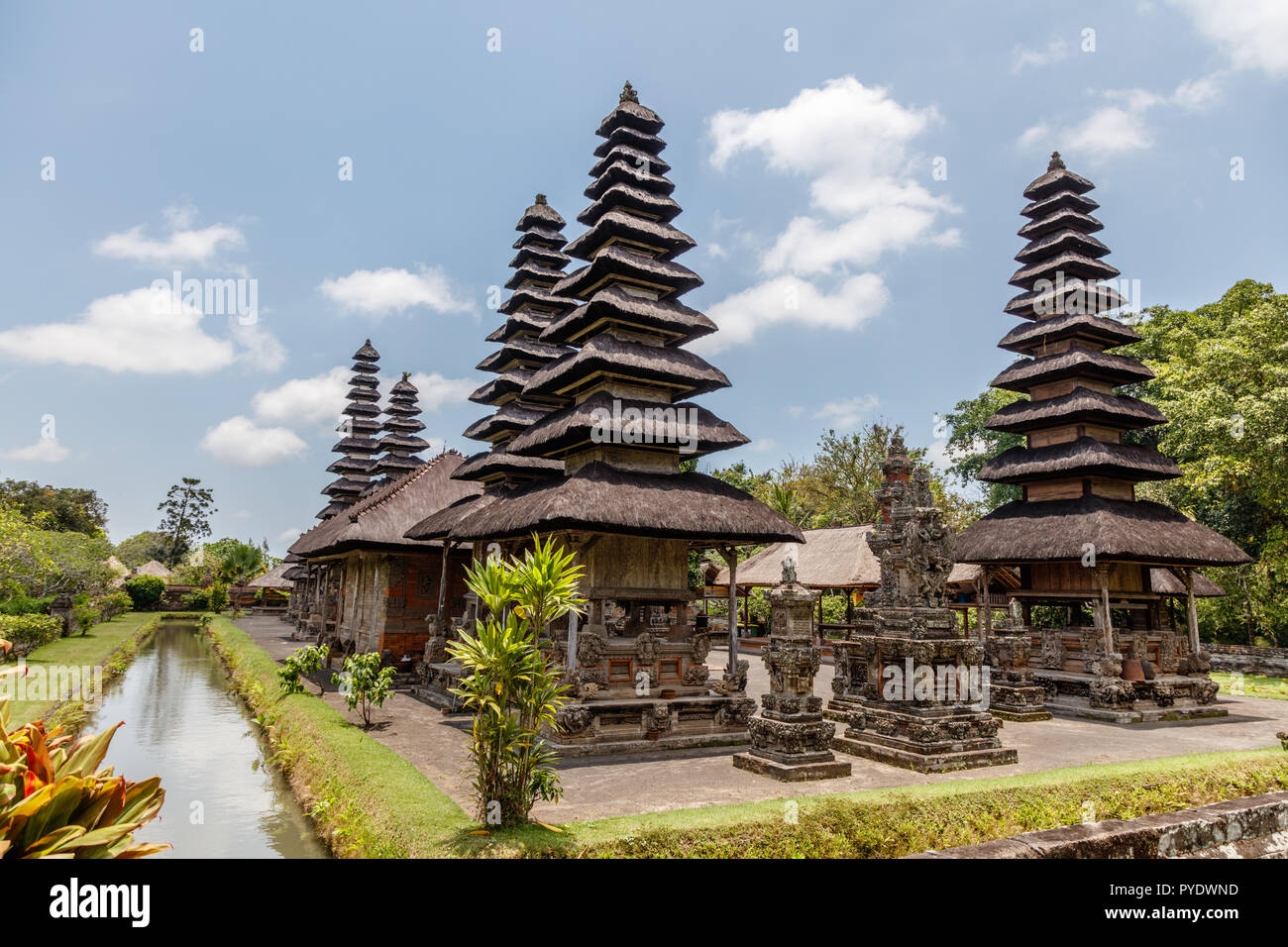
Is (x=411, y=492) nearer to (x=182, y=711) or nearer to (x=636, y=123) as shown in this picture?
(x=182, y=711)

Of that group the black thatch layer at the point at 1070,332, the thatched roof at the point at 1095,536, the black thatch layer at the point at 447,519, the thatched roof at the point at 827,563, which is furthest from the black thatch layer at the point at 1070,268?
the black thatch layer at the point at 447,519

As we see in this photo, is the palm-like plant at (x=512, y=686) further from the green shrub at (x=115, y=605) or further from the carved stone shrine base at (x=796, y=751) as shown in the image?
the green shrub at (x=115, y=605)

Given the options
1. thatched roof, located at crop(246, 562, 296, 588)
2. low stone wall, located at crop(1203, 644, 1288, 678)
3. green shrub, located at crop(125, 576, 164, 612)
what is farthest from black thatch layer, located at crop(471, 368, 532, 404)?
green shrub, located at crop(125, 576, 164, 612)

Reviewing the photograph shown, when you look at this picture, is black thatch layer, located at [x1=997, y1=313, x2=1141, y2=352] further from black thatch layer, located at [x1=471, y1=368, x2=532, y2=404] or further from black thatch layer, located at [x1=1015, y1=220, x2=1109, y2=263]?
black thatch layer, located at [x1=471, y1=368, x2=532, y2=404]

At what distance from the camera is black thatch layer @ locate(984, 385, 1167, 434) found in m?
18.6

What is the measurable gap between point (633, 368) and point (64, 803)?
40.8ft

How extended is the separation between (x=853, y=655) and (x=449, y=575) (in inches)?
472

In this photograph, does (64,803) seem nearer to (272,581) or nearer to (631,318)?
(631,318)

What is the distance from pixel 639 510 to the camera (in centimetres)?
1321

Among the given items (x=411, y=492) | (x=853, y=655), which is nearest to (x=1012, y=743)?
(x=853, y=655)

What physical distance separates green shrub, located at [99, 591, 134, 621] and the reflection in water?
82.7 ft

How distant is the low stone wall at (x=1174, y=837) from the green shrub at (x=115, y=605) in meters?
48.3
